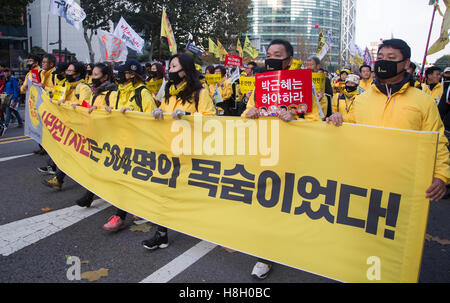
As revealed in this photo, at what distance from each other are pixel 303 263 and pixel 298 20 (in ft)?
430

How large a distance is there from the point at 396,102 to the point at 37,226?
13.1 ft

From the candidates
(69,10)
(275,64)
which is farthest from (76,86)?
(69,10)

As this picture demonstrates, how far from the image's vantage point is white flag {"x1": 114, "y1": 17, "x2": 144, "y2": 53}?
9.28 m

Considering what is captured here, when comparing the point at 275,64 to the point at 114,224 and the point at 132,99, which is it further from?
the point at 114,224

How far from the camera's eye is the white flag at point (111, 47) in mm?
8922

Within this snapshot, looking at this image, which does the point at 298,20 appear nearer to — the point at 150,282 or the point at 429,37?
the point at 429,37

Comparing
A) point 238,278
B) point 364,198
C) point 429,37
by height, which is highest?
point 429,37

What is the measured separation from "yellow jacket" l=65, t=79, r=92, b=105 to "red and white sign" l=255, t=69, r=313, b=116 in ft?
9.93

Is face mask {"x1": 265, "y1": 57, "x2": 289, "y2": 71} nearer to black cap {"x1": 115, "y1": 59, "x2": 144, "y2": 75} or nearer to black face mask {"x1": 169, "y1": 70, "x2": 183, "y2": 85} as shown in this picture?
A: black face mask {"x1": 169, "y1": 70, "x2": 183, "y2": 85}

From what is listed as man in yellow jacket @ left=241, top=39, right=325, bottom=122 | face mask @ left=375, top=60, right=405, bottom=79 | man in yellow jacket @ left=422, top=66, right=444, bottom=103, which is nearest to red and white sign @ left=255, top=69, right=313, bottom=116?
man in yellow jacket @ left=241, top=39, right=325, bottom=122

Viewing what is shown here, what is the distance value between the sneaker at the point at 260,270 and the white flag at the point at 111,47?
733 centimetres

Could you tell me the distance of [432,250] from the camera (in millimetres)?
3699

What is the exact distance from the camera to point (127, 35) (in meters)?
9.47
